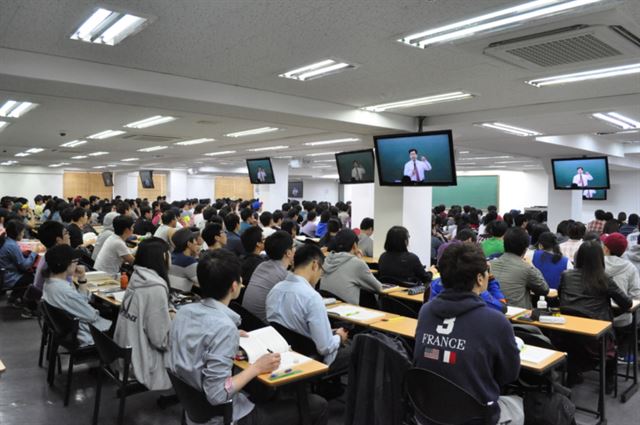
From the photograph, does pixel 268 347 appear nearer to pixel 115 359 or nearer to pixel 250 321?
pixel 250 321

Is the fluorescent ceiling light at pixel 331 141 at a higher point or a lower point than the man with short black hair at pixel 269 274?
higher

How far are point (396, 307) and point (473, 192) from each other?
63.0 ft

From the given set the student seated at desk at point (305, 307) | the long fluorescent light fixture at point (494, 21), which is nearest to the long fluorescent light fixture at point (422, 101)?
the long fluorescent light fixture at point (494, 21)

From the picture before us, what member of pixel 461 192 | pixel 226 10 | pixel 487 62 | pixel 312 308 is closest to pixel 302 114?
pixel 487 62

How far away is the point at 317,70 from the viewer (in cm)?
433

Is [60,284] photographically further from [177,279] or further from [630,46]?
[630,46]

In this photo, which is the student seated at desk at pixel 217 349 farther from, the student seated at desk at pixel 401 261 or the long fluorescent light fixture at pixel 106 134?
the long fluorescent light fixture at pixel 106 134

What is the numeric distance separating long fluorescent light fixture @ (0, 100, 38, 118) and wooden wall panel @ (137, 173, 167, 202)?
768 inches

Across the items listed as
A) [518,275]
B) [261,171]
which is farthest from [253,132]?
[518,275]

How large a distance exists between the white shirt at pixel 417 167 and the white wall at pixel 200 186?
66.7 feet

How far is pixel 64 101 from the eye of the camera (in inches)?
231

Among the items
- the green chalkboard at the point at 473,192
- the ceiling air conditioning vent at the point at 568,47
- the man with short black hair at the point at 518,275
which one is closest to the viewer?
the ceiling air conditioning vent at the point at 568,47

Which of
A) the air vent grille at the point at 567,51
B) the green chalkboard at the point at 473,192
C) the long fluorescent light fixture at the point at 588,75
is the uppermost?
the long fluorescent light fixture at the point at 588,75

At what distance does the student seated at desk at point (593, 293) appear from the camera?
413cm
